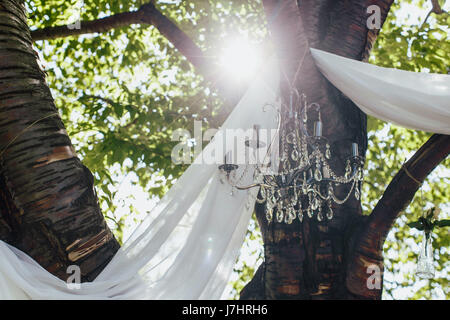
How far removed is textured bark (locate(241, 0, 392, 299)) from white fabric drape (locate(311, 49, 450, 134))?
0.54 ft

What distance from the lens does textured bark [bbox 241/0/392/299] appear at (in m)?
2.78

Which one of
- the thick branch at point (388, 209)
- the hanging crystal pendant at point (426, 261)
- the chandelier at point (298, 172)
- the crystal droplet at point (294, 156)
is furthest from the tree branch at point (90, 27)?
the hanging crystal pendant at point (426, 261)

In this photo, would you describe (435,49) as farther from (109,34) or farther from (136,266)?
(136,266)

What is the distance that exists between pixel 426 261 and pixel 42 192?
2369 millimetres

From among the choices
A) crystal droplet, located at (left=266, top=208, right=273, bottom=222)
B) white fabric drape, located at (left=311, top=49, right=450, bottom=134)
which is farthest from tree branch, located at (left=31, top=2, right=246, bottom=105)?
crystal droplet, located at (left=266, top=208, right=273, bottom=222)

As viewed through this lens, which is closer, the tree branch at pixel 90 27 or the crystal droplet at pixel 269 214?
the crystal droplet at pixel 269 214

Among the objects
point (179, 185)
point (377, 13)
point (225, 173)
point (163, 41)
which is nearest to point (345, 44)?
point (377, 13)

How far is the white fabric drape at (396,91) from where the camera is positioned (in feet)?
8.61

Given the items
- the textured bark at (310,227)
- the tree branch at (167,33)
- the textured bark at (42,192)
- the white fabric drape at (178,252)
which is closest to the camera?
the white fabric drape at (178,252)

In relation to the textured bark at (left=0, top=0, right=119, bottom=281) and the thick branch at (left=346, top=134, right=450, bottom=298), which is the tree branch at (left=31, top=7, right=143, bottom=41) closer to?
the textured bark at (left=0, top=0, right=119, bottom=281)

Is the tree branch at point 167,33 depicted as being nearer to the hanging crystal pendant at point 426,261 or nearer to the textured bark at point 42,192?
the textured bark at point 42,192

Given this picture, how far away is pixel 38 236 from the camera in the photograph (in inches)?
89.4

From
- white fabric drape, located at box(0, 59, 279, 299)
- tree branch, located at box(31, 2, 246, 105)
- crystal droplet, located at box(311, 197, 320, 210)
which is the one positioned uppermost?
tree branch, located at box(31, 2, 246, 105)

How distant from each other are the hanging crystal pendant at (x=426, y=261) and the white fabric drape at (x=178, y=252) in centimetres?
116
